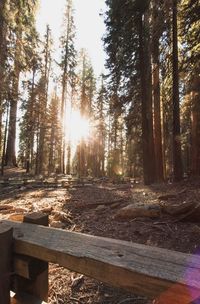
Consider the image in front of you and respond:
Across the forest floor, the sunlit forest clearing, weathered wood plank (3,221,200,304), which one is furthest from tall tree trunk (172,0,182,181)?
weathered wood plank (3,221,200,304)

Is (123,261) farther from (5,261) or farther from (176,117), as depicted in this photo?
(176,117)

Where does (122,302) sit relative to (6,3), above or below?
below

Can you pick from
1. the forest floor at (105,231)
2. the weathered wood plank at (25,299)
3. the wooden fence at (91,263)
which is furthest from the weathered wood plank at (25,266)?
the forest floor at (105,231)

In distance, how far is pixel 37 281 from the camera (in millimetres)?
2811

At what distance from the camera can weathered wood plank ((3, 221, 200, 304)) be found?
5.56 ft

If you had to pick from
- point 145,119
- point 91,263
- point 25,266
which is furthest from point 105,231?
point 145,119

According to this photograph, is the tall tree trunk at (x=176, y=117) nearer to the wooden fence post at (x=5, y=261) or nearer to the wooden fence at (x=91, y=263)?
the wooden fence at (x=91, y=263)

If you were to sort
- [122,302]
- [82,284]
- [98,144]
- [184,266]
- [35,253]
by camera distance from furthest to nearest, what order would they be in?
[98,144] < [82,284] < [122,302] < [35,253] < [184,266]

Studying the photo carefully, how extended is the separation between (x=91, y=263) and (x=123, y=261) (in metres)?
0.26

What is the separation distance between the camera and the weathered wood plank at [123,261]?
5.56 feet

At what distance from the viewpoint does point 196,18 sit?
444 inches

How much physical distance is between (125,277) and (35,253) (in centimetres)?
91

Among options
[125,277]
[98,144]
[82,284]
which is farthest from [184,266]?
[98,144]

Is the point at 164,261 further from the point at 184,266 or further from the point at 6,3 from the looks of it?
the point at 6,3
